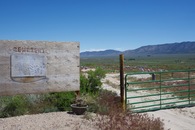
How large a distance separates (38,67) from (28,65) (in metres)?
0.36

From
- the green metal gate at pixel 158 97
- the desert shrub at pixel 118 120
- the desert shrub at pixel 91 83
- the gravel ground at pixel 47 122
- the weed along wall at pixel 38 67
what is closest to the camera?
the gravel ground at pixel 47 122

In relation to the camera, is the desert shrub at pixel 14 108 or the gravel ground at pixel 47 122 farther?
the desert shrub at pixel 14 108

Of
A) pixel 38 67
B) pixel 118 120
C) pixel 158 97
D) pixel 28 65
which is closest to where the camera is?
pixel 118 120

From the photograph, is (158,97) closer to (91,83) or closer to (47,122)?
(91,83)

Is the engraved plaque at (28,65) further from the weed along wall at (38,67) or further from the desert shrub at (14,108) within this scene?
the desert shrub at (14,108)

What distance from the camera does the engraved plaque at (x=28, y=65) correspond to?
29.4 ft

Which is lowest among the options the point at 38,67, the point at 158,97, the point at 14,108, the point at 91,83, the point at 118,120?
the point at 158,97

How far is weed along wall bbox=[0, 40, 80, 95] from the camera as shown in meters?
8.88

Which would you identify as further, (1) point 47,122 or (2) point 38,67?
(2) point 38,67

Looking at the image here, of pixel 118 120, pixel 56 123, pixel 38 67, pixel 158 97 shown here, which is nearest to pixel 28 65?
pixel 38 67

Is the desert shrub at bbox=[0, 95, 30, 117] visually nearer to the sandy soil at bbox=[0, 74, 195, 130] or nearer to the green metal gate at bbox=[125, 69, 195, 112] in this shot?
the sandy soil at bbox=[0, 74, 195, 130]

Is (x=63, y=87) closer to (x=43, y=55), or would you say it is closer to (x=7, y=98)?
(x=43, y=55)

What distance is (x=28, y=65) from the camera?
9.20 meters

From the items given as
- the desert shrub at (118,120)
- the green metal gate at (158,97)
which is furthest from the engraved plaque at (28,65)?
the green metal gate at (158,97)
